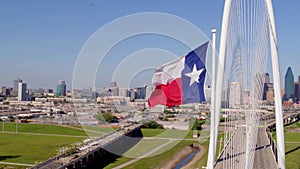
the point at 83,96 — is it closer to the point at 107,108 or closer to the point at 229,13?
the point at 107,108

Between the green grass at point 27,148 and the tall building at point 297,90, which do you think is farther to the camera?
the tall building at point 297,90

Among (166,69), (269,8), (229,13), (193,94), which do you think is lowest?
(193,94)

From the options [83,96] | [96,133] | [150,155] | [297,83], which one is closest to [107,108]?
[83,96]

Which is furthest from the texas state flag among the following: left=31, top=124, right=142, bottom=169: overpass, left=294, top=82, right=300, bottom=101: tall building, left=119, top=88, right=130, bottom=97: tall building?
left=294, top=82, right=300, bottom=101: tall building

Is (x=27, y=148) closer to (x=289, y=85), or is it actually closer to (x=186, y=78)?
(x=186, y=78)

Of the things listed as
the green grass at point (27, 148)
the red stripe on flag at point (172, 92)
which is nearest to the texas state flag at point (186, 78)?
the red stripe on flag at point (172, 92)

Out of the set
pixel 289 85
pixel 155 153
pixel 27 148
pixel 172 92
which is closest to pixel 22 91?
pixel 289 85

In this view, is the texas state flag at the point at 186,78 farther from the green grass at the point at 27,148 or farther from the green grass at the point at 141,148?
the green grass at the point at 141,148

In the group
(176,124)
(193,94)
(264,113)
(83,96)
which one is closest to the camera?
(193,94)

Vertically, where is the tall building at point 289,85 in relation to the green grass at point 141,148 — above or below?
above
